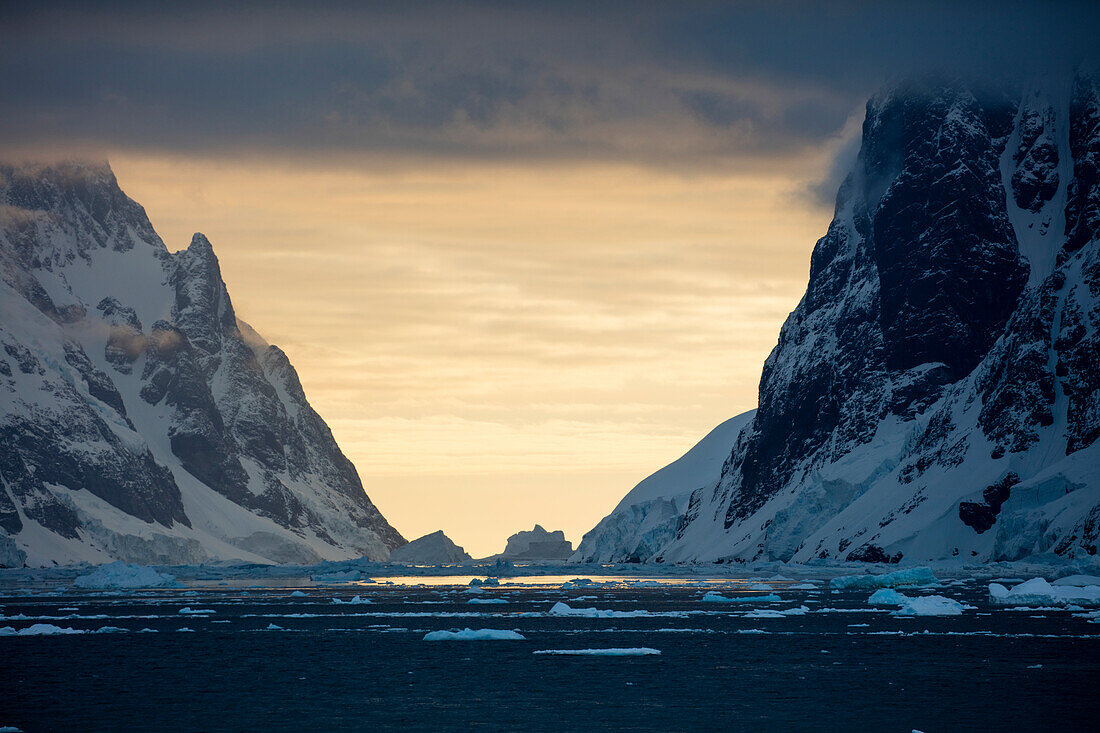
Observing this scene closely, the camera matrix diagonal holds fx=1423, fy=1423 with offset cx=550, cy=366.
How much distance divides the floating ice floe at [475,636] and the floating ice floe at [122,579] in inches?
3682

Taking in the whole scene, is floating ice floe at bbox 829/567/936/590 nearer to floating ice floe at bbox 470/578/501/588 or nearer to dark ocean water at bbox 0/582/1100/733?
dark ocean water at bbox 0/582/1100/733

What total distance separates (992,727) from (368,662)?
30.6 metres

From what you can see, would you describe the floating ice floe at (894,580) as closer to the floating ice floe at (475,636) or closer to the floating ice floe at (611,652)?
the floating ice floe at (475,636)

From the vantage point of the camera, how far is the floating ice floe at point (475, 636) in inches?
2886

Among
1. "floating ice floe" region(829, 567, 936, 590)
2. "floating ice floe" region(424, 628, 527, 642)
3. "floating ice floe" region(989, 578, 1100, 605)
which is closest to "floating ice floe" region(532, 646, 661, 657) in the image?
"floating ice floe" region(424, 628, 527, 642)

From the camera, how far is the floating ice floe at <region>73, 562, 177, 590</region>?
16043cm

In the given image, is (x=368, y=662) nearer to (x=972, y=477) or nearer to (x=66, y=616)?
(x=66, y=616)

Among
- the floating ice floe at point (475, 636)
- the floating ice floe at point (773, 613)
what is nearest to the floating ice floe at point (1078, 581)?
the floating ice floe at point (773, 613)

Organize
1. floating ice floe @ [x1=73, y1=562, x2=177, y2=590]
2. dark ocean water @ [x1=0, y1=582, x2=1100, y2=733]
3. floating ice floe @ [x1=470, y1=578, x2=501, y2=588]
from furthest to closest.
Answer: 1. floating ice floe @ [x1=73, y1=562, x2=177, y2=590]
2. floating ice floe @ [x1=470, y1=578, x2=501, y2=588]
3. dark ocean water @ [x1=0, y1=582, x2=1100, y2=733]

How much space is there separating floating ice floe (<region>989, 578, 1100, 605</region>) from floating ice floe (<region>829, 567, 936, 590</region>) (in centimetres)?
2719

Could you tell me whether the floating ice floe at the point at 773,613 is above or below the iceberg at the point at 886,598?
below

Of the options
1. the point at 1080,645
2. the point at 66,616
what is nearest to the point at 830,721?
the point at 1080,645

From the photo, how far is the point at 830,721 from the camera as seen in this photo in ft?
151

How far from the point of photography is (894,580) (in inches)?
4998
